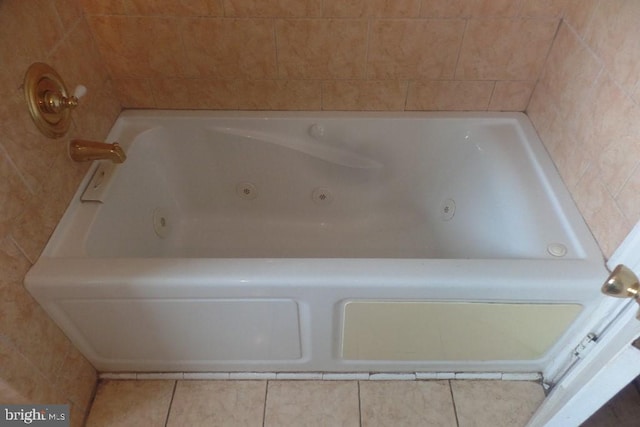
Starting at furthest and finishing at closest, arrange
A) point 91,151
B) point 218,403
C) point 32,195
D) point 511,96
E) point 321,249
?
point 321,249 → point 511,96 → point 218,403 → point 91,151 → point 32,195

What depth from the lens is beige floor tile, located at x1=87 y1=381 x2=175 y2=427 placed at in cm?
129

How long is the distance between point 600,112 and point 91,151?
1424 millimetres

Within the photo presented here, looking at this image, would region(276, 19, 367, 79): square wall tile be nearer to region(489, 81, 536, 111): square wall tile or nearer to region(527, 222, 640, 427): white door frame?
region(489, 81, 536, 111): square wall tile

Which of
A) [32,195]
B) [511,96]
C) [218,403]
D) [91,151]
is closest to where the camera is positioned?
A: [32,195]

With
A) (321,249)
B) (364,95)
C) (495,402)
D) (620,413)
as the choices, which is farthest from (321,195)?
(620,413)

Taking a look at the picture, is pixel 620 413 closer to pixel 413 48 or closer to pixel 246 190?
pixel 413 48

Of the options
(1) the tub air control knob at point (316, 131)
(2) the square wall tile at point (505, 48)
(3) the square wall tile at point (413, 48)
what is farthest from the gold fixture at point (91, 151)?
(2) the square wall tile at point (505, 48)

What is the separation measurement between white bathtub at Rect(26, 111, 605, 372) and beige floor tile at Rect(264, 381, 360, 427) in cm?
6

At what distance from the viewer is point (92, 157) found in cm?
123

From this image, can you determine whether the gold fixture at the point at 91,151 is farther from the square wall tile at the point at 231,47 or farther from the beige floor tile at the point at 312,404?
the beige floor tile at the point at 312,404

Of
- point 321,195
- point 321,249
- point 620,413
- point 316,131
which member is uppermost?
point 316,131

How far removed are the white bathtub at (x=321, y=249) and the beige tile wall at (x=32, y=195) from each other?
5 centimetres

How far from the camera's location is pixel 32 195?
1058 mm

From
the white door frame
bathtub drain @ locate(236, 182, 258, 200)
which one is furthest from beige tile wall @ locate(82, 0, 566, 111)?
the white door frame
